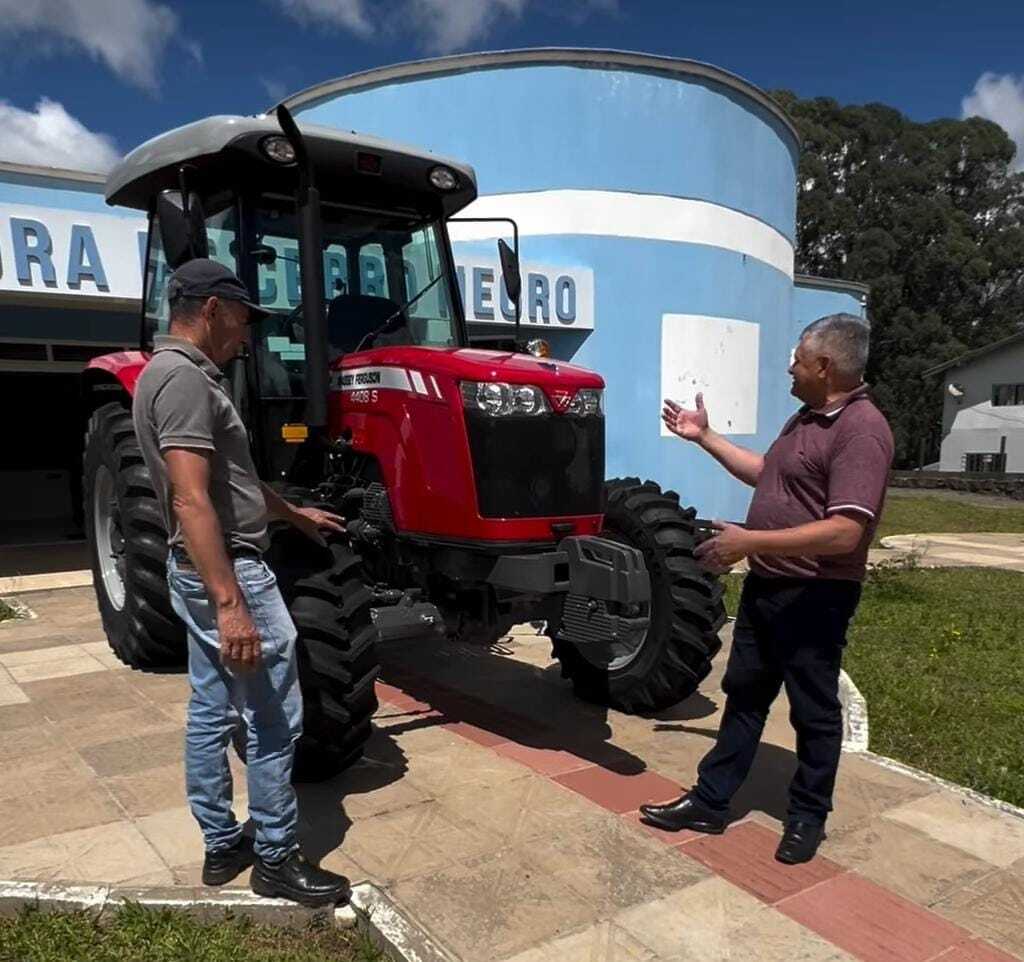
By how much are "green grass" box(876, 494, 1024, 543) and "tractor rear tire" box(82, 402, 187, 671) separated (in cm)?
1155

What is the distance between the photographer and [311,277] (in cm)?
361

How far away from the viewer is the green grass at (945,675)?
4164 mm

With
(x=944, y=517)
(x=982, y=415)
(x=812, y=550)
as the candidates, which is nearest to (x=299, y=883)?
(x=812, y=550)

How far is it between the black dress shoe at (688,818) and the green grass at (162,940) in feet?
3.86

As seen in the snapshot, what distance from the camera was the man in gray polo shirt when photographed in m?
2.52

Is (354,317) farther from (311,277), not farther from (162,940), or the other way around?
(162,940)

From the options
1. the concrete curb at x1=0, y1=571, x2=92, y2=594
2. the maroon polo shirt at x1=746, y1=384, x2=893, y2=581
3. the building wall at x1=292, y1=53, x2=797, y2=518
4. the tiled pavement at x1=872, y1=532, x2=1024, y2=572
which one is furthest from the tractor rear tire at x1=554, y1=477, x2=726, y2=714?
the tiled pavement at x1=872, y1=532, x2=1024, y2=572

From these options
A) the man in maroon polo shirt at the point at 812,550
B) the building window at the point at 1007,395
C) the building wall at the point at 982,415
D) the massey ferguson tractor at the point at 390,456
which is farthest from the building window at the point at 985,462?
the man in maroon polo shirt at the point at 812,550

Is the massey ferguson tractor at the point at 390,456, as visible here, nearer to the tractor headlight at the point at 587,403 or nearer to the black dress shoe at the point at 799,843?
the tractor headlight at the point at 587,403

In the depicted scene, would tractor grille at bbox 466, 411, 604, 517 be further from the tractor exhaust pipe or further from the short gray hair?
the short gray hair

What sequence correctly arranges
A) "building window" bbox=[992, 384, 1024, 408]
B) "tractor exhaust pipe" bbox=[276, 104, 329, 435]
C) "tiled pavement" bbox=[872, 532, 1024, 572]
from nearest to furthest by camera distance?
"tractor exhaust pipe" bbox=[276, 104, 329, 435] → "tiled pavement" bbox=[872, 532, 1024, 572] → "building window" bbox=[992, 384, 1024, 408]

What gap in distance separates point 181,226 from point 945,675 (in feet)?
16.5

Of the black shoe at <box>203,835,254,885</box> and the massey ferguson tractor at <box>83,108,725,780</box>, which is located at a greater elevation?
the massey ferguson tractor at <box>83,108,725,780</box>

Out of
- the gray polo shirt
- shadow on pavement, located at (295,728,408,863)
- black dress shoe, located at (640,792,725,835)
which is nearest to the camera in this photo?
the gray polo shirt
